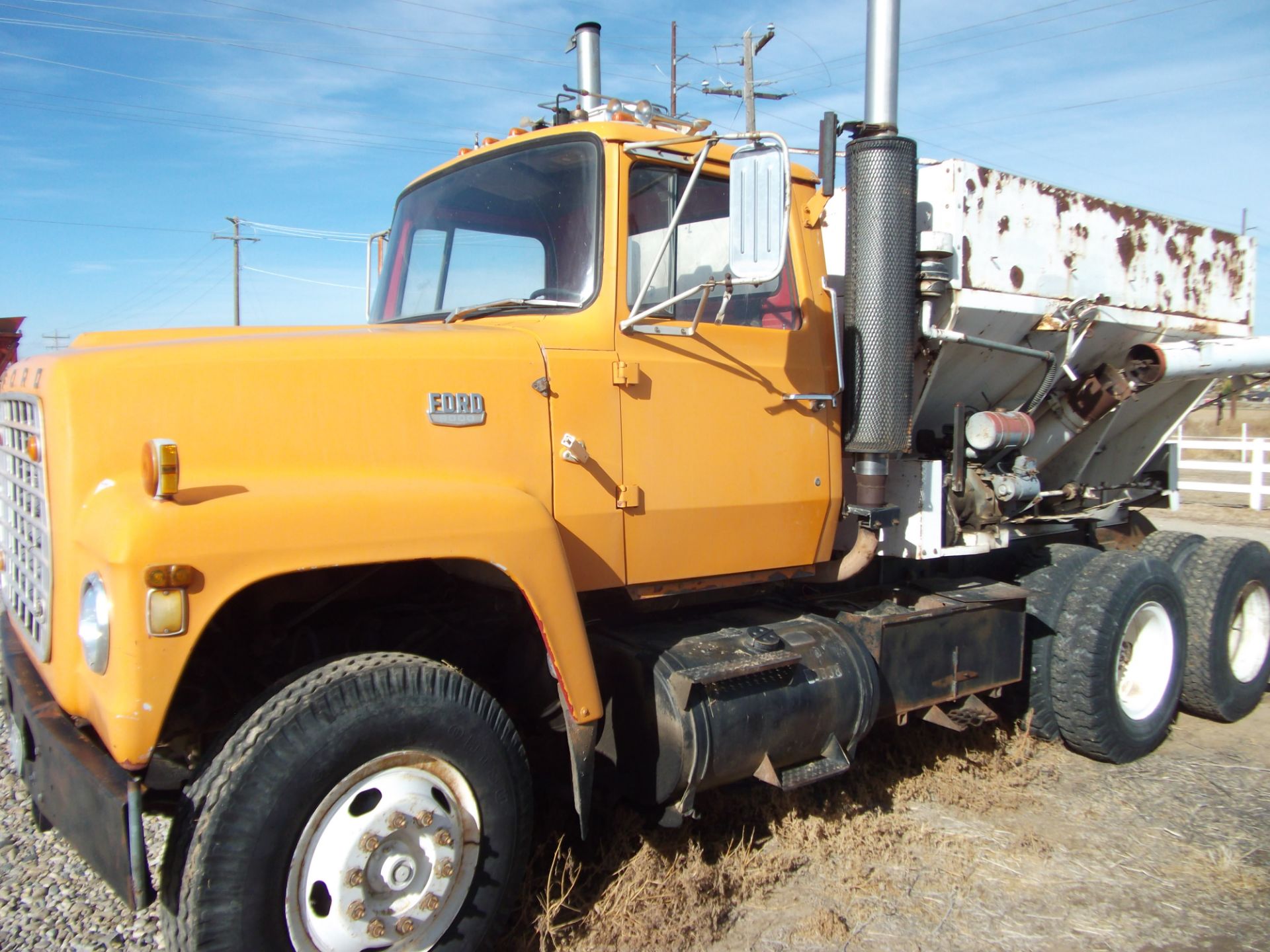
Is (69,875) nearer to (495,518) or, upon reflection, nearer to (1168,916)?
(495,518)

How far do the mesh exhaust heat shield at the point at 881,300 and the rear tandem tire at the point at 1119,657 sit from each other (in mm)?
1618

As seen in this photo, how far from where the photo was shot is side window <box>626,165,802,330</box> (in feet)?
11.6

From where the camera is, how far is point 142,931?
3297 mm

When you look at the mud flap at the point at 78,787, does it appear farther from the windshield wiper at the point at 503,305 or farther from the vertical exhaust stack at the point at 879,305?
the vertical exhaust stack at the point at 879,305

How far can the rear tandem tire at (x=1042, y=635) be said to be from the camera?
16.3 ft

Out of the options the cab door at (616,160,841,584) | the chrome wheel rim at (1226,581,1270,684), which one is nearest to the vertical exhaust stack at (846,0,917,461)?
the cab door at (616,160,841,584)

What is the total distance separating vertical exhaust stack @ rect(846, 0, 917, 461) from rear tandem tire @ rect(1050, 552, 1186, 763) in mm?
1628

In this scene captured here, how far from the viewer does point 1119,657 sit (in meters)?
5.07

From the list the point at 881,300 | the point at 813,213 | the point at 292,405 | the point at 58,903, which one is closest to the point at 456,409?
the point at 292,405

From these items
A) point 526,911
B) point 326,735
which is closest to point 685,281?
point 326,735

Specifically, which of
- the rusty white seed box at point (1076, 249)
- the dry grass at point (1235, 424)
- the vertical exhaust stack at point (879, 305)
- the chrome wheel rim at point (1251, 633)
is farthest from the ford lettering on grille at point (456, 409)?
the dry grass at point (1235, 424)

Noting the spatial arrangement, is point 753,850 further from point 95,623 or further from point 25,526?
point 25,526

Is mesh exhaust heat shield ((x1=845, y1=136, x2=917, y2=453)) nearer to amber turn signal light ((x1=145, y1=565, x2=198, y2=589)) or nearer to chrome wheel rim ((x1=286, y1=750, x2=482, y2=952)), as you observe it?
chrome wheel rim ((x1=286, y1=750, x2=482, y2=952))

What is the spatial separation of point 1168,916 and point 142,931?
3.63 meters
